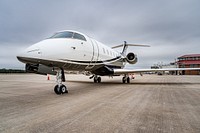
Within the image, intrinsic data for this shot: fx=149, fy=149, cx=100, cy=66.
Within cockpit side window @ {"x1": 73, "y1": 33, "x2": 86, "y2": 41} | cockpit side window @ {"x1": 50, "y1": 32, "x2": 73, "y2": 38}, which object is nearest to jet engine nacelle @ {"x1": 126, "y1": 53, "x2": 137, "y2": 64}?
cockpit side window @ {"x1": 73, "y1": 33, "x2": 86, "y2": 41}

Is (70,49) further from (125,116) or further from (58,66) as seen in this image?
(125,116)

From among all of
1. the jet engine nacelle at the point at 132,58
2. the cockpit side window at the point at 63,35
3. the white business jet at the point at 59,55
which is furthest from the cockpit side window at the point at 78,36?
the jet engine nacelle at the point at 132,58

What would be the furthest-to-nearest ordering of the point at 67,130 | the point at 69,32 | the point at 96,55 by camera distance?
the point at 96,55 < the point at 69,32 < the point at 67,130

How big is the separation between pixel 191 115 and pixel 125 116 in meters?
1.52

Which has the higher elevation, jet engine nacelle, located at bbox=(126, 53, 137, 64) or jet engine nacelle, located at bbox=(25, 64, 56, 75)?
jet engine nacelle, located at bbox=(126, 53, 137, 64)

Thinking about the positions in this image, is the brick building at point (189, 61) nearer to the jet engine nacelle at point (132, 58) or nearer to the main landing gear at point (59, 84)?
the jet engine nacelle at point (132, 58)

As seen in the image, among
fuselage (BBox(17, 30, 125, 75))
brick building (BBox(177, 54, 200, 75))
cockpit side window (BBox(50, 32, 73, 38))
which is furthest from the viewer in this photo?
brick building (BBox(177, 54, 200, 75))

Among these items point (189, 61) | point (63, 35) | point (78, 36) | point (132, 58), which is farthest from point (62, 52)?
point (189, 61)

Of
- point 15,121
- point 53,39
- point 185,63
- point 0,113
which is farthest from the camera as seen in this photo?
point 185,63

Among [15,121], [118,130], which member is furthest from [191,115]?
[15,121]

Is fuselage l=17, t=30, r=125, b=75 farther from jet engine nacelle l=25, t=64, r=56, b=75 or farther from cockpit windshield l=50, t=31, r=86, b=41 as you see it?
jet engine nacelle l=25, t=64, r=56, b=75

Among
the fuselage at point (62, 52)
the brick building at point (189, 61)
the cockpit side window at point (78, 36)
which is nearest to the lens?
the fuselage at point (62, 52)

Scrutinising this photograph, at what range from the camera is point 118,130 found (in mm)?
2469

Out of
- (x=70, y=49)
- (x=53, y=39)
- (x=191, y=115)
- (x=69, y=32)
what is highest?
(x=69, y=32)
